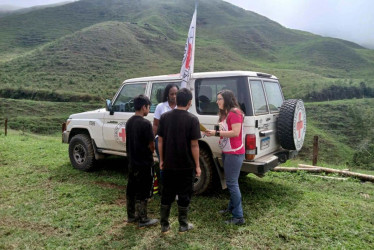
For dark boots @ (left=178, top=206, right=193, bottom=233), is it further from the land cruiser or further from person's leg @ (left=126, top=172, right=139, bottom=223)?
the land cruiser

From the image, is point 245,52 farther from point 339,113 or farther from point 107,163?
point 107,163

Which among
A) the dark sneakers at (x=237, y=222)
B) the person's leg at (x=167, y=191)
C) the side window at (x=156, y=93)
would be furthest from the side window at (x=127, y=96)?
the dark sneakers at (x=237, y=222)

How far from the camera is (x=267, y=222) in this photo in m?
3.74

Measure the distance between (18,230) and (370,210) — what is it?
190 inches

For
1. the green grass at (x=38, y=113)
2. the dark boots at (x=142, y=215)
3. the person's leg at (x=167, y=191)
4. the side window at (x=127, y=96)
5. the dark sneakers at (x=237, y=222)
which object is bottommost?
the green grass at (x=38, y=113)

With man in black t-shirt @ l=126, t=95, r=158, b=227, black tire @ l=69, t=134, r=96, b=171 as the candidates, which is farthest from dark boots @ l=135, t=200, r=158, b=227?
black tire @ l=69, t=134, r=96, b=171

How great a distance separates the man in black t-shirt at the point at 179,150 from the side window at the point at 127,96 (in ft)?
7.18

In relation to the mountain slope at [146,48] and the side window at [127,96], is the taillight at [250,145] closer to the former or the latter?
the side window at [127,96]

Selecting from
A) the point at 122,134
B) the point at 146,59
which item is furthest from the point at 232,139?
the point at 146,59

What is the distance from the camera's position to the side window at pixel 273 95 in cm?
468

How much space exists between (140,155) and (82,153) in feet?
10.6

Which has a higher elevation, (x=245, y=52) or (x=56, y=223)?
(x=245, y=52)

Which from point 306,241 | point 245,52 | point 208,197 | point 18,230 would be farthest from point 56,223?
point 245,52

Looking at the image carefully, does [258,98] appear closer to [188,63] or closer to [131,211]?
[188,63]
